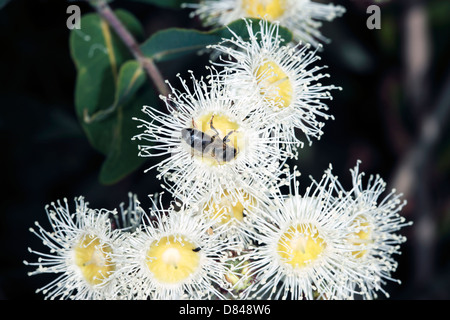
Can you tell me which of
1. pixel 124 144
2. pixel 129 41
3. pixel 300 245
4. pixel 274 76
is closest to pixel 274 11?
pixel 274 76

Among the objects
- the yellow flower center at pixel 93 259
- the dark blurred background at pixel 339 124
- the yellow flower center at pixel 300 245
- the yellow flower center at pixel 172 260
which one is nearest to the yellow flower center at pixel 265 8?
the dark blurred background at pixel 339 124

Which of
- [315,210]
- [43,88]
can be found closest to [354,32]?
[315,210]

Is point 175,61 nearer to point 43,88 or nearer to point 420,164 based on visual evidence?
point 43,88

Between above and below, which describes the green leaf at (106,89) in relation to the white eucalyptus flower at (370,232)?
above

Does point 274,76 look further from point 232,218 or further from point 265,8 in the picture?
point 232,218

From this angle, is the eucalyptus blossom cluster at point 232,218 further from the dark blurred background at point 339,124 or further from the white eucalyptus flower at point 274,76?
the dark blurred background at point 339,124

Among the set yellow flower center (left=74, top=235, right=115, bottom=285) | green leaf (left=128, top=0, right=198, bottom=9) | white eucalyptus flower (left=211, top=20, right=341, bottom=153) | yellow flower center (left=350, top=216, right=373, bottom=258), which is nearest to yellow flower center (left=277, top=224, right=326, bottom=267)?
yellow flower center (left=350, top=216, right=373, bottom=258)

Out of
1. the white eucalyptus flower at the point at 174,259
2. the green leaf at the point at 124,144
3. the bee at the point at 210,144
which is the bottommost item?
the white eucalyptus flower at the point at 174,259
